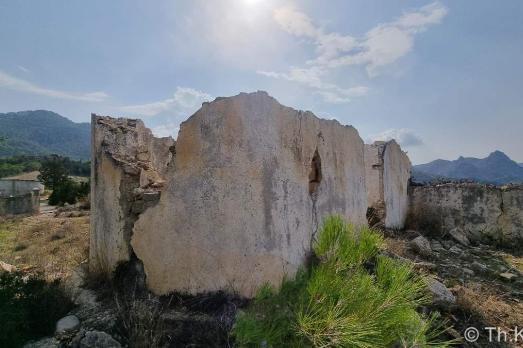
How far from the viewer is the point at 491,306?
4898mm

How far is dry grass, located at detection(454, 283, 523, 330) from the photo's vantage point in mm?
4543

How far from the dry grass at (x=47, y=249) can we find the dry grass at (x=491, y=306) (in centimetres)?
548

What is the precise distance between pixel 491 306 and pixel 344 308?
3.84 metres

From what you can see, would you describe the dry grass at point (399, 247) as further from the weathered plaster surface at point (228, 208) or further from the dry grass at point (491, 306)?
the weathered plaster surface at point (228, 208)

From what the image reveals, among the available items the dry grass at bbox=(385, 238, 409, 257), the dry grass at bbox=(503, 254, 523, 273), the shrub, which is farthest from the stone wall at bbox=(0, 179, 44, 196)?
the dry grass at bbox=(503, 254, 523, 273)

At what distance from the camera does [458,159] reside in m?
91.4

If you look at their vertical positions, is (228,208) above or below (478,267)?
above

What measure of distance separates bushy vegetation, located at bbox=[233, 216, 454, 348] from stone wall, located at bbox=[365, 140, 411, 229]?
6.49 m

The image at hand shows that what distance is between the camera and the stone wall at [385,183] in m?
8.90

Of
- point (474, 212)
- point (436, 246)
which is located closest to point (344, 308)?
point (436, 246)

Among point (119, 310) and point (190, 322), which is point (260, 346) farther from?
point (119, 310)

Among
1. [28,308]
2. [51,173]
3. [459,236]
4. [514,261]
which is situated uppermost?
[51,173]

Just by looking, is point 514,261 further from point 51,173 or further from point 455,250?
point 51,173

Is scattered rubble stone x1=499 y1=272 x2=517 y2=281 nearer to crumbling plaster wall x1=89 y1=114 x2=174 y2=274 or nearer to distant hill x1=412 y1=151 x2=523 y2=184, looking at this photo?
crumbling plaster wall x1=89 y1=114 x2=174 y2=274
